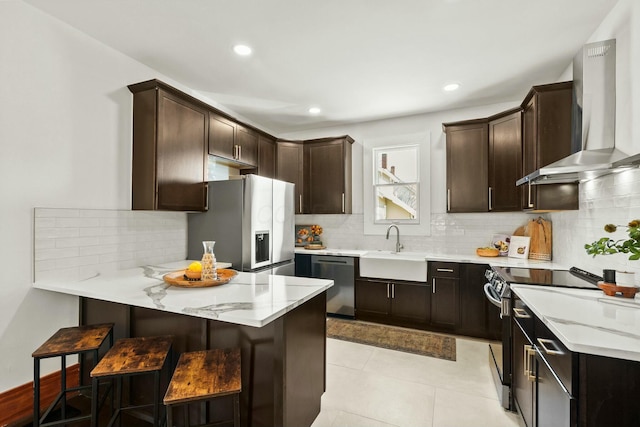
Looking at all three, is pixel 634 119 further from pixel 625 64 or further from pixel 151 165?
pixel 151 165

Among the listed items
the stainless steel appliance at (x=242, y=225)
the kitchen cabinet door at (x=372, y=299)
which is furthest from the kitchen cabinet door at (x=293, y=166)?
the kitchen cabinet door at (x=372, y=299)

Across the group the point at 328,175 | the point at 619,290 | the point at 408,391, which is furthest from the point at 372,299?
the point at 619,290

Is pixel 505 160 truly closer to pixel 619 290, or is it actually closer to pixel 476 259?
pixel 476 259

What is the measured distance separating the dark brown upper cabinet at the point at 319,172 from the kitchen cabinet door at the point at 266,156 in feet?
0.28

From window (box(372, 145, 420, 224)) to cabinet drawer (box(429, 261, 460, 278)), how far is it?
81 centimetres

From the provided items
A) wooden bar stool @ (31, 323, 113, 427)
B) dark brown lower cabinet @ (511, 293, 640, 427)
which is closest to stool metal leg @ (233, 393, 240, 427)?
wooden bar stool @ (31, 323, 113, 427)

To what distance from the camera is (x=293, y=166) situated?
14.4ft

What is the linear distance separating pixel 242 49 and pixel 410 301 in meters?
3.23

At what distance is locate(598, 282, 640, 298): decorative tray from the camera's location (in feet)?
5.08

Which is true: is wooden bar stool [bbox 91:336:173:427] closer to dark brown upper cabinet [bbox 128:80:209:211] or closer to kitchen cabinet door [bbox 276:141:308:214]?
dark brown upper cabinet [bbox 128:80:209:211]

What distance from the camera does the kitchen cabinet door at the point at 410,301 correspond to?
3.42 m

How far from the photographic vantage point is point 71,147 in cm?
223

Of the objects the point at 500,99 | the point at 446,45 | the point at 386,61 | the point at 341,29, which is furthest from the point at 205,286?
the point at 500,99

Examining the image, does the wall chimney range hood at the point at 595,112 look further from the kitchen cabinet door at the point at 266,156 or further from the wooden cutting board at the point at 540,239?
the kitchen cabinet door at the point at 266,156
